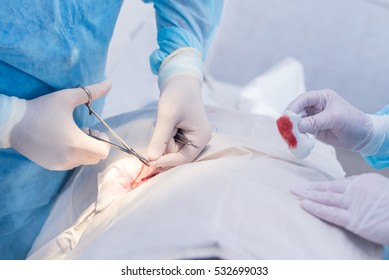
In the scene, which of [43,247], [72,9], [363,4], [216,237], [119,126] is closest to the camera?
[216,237]

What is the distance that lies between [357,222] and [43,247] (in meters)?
0.69

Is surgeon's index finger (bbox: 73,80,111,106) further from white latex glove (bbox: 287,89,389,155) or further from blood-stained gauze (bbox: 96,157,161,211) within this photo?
white latex glove (bbox: 287,89,389,155)

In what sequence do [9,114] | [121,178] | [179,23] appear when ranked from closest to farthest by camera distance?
[9,114] < [121,178] < [179,23]

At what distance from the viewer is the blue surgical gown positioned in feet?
2.59

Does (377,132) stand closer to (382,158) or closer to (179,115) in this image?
(382,158)

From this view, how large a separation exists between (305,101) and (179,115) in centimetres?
30

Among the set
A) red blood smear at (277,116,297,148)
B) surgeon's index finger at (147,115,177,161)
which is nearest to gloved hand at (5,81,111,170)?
surgeon's index finger at (147,115,177,161)

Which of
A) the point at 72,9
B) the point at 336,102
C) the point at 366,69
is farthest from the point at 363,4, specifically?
the point at 72,9

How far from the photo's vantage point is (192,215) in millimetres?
634

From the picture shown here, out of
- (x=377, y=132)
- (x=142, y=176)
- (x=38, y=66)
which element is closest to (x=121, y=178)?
(x=142, y=176)

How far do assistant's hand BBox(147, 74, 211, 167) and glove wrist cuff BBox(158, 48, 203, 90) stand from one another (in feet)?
0.06

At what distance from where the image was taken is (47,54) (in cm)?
82

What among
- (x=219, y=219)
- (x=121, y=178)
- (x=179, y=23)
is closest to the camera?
(x=219, y=219)

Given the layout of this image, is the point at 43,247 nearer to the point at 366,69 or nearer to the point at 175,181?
the point at 175,181
